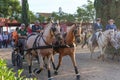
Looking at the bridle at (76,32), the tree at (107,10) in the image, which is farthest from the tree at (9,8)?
the bridle at (76,32)

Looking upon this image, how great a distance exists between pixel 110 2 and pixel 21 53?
23.5 feet

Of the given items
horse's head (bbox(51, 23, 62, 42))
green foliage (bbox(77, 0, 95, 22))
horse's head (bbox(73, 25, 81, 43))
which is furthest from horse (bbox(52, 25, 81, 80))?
green foliage (bbox(77, 0, 95, 22))

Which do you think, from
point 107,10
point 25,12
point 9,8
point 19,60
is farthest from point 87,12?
point 19,60

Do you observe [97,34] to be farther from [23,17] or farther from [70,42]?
[23,17]

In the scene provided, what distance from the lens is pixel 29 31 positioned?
15.0m

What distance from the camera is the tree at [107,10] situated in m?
18.7

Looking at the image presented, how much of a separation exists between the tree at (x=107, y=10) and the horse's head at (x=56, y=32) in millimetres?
7851

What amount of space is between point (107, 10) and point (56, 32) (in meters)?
→ 8.54

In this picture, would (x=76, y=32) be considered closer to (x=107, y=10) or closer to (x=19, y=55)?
(x=19, y=55)

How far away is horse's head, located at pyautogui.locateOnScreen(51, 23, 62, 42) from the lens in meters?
11.2

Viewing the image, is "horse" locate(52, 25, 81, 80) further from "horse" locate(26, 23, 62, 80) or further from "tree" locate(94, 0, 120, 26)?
"tree" locate(94, 0, 120, 26)

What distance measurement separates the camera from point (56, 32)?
1124 centimetres

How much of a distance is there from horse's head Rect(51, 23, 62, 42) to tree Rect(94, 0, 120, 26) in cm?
785

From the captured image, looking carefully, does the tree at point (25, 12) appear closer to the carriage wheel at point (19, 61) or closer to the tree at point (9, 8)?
the tree at point (9, 8)
